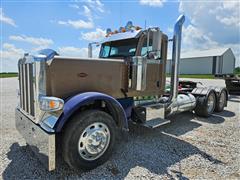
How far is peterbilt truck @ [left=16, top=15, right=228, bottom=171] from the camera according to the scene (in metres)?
2.72

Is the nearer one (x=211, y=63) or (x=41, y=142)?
(x=41, y=142)

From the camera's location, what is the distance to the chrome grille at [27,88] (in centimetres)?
304

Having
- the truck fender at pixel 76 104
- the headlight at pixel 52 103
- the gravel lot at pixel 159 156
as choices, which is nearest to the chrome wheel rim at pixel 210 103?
the gravel lot at pixel 159 156

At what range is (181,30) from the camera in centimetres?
458

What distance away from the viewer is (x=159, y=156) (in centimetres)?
349

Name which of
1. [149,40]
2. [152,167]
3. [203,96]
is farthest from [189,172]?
[203,96]

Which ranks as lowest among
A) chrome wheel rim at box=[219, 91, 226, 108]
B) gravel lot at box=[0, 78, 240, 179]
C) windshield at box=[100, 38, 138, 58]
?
gravel lot at box=[0, 78, 240, 179]

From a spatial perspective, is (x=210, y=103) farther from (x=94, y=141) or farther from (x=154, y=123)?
(x=94, y=141)

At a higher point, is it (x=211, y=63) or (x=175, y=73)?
(x=211, y=63)

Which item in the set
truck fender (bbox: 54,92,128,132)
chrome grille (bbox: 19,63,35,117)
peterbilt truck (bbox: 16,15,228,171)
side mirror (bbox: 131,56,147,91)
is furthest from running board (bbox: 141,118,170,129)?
chrome grille (bbox: 19,63,35,117)

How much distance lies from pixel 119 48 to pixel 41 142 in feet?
8.62

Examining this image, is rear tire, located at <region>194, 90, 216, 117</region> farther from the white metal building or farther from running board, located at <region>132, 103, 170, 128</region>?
the white metal building

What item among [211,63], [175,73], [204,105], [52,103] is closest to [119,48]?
[175,73]

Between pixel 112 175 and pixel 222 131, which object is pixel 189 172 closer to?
pixel 112 175
